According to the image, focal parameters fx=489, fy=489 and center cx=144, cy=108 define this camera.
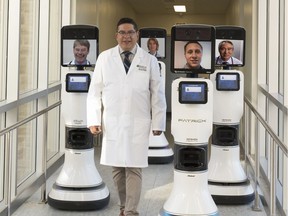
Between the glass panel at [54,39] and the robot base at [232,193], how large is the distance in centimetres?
286

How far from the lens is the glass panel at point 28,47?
5091 mm

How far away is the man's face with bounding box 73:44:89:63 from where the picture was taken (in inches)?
172

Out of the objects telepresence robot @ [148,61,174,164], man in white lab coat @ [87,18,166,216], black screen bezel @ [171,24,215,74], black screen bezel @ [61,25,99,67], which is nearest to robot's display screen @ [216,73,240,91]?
black screen bezel @ [171,24,215,74]

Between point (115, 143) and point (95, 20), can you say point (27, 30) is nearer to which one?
point (115, 143)

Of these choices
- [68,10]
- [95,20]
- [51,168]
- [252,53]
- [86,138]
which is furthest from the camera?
[95,20]

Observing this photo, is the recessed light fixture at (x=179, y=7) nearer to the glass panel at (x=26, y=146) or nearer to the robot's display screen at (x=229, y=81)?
the glass panel at (x=26, y=146)

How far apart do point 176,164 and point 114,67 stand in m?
0.88

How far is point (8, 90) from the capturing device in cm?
446

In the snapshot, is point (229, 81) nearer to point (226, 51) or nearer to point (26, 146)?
point (226, 51)

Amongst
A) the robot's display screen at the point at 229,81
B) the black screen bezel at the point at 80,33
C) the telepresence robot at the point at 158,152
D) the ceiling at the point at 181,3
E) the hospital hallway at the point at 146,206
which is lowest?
the hospital hallway at the point at 146,206

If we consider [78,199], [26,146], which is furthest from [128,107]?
[26,146]

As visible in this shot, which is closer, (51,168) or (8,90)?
(8,90)

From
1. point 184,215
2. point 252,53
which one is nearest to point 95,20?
point 252,53

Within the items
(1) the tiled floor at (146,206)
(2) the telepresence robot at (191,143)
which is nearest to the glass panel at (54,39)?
(1) the tiled floor at (146,206)
